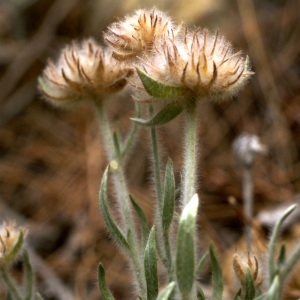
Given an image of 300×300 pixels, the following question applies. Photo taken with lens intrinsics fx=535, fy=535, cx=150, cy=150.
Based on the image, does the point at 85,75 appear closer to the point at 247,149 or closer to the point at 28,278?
the point at 28,278

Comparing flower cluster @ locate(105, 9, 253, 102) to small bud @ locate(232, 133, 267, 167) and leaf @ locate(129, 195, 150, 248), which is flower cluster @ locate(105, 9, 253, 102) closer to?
leaf @ locate(129, 195, 150, 248)

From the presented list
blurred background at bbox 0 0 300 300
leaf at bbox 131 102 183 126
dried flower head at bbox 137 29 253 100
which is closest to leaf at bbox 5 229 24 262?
leaf at bbox 131 102 183 126

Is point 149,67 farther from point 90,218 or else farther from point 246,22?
point 246,22

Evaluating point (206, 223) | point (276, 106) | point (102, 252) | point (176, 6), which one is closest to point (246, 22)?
point (176, 6)

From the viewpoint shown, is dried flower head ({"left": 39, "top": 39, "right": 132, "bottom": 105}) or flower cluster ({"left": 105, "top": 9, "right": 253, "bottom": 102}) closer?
flower cluster ({"left": 105, "top": 9, "right": 253, "bottom": 102})

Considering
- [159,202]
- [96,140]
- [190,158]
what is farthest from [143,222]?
[96,140]
